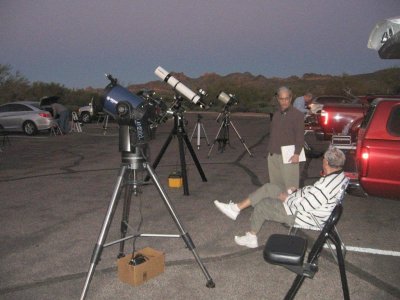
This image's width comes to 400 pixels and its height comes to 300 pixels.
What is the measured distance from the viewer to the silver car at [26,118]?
62.9 ft

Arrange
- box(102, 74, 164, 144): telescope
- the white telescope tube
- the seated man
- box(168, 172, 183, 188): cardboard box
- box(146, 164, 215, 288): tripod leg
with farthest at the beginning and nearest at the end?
box(168, 172, 183, 188): cardboard box < the white telescope tube < the seated man < box(146, 164, 215, 288): tripod leg < box(102, 74, 164, 144): telescope

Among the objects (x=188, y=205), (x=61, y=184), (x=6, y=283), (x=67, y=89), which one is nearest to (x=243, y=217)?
(x=188, y=205)

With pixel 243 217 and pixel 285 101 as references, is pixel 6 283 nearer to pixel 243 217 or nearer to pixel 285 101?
pixel 243 217

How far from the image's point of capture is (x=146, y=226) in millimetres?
6020

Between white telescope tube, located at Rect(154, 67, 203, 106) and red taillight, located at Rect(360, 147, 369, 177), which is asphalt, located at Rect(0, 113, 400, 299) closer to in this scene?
red taillight, located at Rect(360, 147, 369, 177)

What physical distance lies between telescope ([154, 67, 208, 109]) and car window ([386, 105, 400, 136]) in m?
2.83

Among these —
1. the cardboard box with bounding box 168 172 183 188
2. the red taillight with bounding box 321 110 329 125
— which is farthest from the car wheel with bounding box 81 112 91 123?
the cardboard box with bounding box 168 172 183 188

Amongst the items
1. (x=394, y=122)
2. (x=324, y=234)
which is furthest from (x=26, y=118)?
(x=324, y=234)

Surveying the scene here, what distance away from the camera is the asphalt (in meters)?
4.07

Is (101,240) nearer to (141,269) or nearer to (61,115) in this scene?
(141,269)

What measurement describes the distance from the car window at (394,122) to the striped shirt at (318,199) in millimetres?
2066

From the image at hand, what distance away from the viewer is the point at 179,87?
699 cm

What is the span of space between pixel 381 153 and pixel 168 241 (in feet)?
10.0

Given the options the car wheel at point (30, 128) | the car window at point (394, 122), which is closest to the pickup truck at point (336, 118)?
the car window at point (394, 122)
